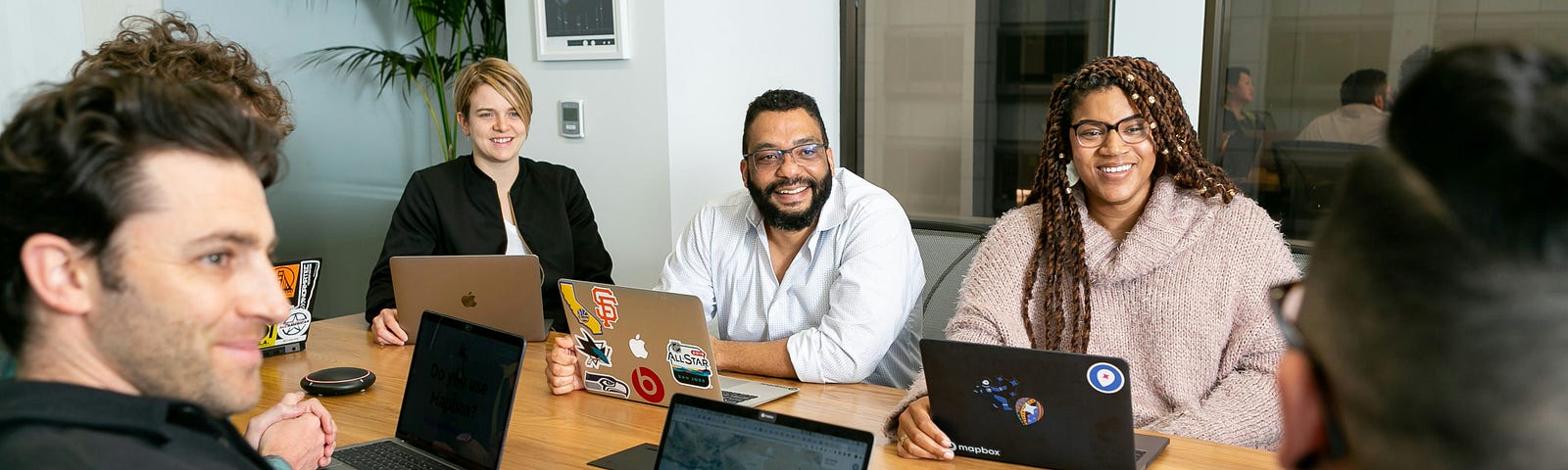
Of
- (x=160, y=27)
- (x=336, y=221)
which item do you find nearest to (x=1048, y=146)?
(x=160, y=27)

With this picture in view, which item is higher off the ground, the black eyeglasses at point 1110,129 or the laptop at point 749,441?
the black eyeglasses at point 1110,129

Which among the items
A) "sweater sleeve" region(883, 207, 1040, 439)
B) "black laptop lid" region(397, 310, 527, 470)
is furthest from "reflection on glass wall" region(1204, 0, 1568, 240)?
"black laptop lid" region(397, 310, 527, 470)

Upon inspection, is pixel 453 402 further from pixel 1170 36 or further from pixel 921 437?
pixel 1170 36

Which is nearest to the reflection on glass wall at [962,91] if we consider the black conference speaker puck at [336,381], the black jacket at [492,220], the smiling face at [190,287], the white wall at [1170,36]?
the white wall at [1170,36]

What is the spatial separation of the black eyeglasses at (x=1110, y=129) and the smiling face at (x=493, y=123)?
171 cm

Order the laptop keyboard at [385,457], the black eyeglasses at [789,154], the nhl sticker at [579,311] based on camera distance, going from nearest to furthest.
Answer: the laptop keyboard at [385,457]
the nhl sticker at [579,311]
the black eyeglasses at [789,154]

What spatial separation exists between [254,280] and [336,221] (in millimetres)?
3728

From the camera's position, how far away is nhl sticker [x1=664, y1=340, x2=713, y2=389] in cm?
202

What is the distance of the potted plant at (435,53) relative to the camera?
438 cm

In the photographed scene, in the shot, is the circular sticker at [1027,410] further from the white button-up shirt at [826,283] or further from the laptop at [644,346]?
the white button-up shirt at [826,283]

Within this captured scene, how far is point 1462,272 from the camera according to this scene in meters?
0.48

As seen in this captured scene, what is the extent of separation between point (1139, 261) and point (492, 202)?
1913mm

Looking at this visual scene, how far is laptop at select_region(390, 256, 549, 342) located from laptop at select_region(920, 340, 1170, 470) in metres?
1.11

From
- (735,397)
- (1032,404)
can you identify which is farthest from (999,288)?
(1032,404)
